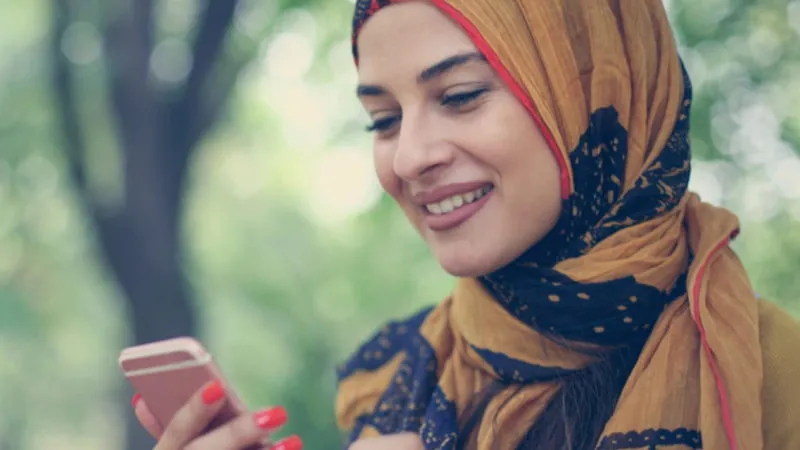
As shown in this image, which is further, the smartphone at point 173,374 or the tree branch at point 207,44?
the tree branch at point 207,44

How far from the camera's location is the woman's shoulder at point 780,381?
109 cm

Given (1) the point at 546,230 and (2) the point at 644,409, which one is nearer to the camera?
(2) the point at 644,409

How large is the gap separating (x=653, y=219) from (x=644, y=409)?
0.94 ft

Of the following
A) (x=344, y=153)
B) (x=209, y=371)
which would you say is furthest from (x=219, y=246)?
(x=209, y=371)

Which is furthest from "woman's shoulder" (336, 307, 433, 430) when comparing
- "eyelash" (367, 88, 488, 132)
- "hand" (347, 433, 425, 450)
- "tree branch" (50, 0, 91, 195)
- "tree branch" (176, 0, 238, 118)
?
"tree branch" (50, 0, 91, 195)

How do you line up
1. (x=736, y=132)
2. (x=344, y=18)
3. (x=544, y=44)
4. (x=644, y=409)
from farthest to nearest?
(x=344, y=18) → (x=736, y=132) → (x=544, y=44) → (x=644, y=409)

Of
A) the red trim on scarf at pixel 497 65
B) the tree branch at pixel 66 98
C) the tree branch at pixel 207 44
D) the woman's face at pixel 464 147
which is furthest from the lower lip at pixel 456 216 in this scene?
the tree branch at pixel 66 98

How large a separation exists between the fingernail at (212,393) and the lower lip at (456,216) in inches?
14.8

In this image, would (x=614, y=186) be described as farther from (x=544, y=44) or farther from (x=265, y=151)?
(x=265, y=151)

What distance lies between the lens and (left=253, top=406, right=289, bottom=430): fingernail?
3.70ft

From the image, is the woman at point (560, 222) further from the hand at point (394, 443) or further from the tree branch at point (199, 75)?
the tree branch at point (199, 75)

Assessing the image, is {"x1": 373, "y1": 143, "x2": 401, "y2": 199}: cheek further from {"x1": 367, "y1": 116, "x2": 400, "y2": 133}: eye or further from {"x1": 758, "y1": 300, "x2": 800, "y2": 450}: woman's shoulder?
{"x1": 758, "y1": 300, "x2": 800, "y2": 450}: woman's shoulder

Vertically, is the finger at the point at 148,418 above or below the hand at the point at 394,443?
above

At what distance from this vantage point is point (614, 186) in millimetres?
1269
